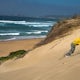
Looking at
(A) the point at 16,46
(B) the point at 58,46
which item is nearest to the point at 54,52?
(B) the point at 58,46

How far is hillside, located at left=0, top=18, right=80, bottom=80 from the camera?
6710mm

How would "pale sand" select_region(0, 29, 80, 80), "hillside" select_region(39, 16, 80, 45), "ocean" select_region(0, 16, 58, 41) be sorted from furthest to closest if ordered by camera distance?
"ocean" select_region(0, 16, 58, 41), "hillside" select_region(39, 16, 80, 45), "pale sand" select_region(0, 29, 80, 80)

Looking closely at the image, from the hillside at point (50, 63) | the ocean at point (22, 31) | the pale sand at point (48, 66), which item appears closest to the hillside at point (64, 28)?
the hillside at point (50, 63)

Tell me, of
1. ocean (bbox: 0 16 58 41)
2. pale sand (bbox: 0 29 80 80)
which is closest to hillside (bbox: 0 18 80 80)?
pale sand (bbox: 0 29 80 80)

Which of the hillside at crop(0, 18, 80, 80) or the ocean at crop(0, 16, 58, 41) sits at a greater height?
the hillside at crop(0, 18, 80, 80)

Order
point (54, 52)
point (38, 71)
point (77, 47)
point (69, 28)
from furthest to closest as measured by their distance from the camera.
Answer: point (69, 28), point (54, 52), point (77, 47), point (38, 71)

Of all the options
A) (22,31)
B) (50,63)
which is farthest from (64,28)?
(22,31)

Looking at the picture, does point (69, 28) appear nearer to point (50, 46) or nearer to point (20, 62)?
point (50, 46)

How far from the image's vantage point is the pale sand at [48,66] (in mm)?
6547

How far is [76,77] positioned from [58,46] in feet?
17.7

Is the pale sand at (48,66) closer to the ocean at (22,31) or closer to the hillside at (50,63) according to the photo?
the hillside at (50,63)

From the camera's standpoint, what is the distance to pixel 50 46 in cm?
1198

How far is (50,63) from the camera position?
9094mm

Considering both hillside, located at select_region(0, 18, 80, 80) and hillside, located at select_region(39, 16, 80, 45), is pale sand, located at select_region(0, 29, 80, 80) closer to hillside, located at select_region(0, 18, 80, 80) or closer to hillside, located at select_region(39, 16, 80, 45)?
hillside, located at select_region(0, 18, 80, 80)
